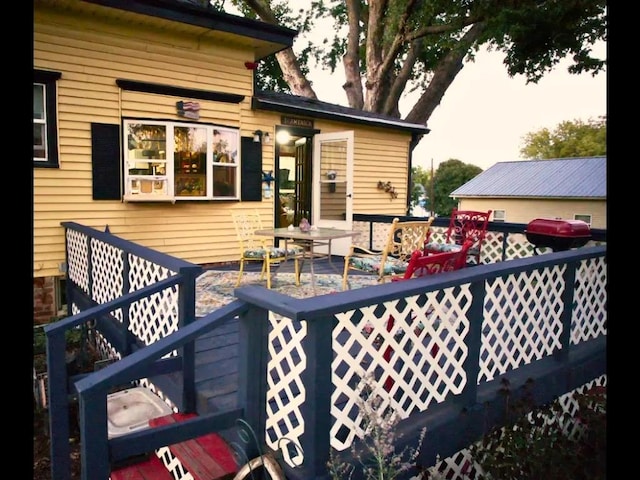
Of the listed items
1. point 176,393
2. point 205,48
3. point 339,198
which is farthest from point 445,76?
point 176,393

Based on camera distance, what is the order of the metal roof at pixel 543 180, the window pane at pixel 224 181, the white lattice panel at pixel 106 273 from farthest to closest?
the metal roof at pixel 543 180, the window pane at pixel 224 181, the white lattice panel at pixel 106 273

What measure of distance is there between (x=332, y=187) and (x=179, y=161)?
2648 mm

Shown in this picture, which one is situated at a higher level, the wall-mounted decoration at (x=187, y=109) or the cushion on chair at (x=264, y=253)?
the wall-mounted decoration at (x=187, y=109)

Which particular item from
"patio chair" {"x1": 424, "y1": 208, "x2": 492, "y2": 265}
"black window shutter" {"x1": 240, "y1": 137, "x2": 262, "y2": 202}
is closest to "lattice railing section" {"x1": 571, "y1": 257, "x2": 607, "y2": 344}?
"patio chair" {"x1": 424, "y1": 208, "x2": 492, "y2": 265}

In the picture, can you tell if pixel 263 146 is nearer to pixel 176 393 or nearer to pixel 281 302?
pixel 176 393

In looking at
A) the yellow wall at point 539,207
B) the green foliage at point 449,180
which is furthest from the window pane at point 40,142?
the green foliage at point 449,180

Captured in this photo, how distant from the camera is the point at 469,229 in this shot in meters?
6.56

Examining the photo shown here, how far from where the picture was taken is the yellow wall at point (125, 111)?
5508 mm

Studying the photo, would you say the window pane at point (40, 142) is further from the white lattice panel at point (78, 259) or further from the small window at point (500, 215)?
the small window at point (500, 215)

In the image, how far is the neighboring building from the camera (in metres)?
23.4

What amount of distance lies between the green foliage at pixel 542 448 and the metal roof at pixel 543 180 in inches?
898

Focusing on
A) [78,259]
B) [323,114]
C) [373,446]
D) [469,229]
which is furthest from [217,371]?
[323,114]

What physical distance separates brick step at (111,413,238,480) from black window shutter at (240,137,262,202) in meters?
4.61
